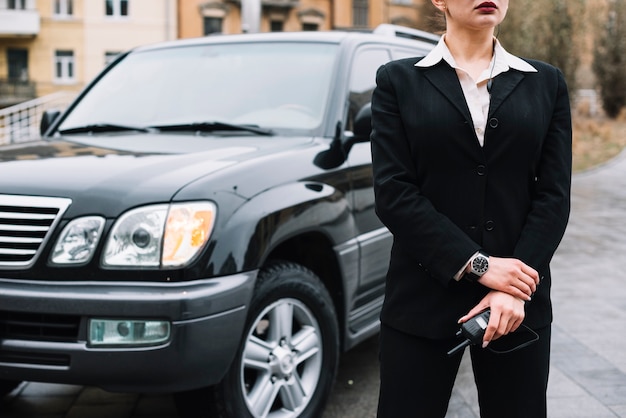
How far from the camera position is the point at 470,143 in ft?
6.64

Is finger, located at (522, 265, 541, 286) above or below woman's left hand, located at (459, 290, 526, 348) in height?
above

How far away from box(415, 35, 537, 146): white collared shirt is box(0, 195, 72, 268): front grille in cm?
157

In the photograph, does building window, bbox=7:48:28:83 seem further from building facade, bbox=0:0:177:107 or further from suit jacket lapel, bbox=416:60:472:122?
suit jacket lapel, bbox=416:60:472:122

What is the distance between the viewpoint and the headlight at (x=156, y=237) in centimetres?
294

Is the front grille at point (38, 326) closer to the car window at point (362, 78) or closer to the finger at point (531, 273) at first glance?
the finger at point (531, 273)

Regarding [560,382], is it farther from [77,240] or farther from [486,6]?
[486,6]

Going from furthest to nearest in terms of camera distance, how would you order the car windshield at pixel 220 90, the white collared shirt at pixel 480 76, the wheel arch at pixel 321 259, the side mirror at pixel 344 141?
the car windshield at pixel 220 90, the side mirror at pixel 344 141, the wheel arch at pixel 321 259, the white collared shirt at pixel 480 76

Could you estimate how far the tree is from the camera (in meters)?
25.9

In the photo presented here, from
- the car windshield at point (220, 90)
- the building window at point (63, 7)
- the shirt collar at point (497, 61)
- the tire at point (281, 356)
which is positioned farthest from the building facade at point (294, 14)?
the shirt collar at point (497, 61)

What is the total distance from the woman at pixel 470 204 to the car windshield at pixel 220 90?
1.96 meters

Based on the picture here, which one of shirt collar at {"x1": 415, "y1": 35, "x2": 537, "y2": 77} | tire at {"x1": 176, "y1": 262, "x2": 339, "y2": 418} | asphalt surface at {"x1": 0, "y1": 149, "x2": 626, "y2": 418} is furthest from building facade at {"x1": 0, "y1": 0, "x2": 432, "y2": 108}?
shirt collar at {"x1": 415, "y1": 35, "x2": 537, "y2": 77}

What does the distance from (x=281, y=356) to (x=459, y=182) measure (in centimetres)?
153

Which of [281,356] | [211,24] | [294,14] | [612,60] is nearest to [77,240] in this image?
[281,356]

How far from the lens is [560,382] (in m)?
4.23
